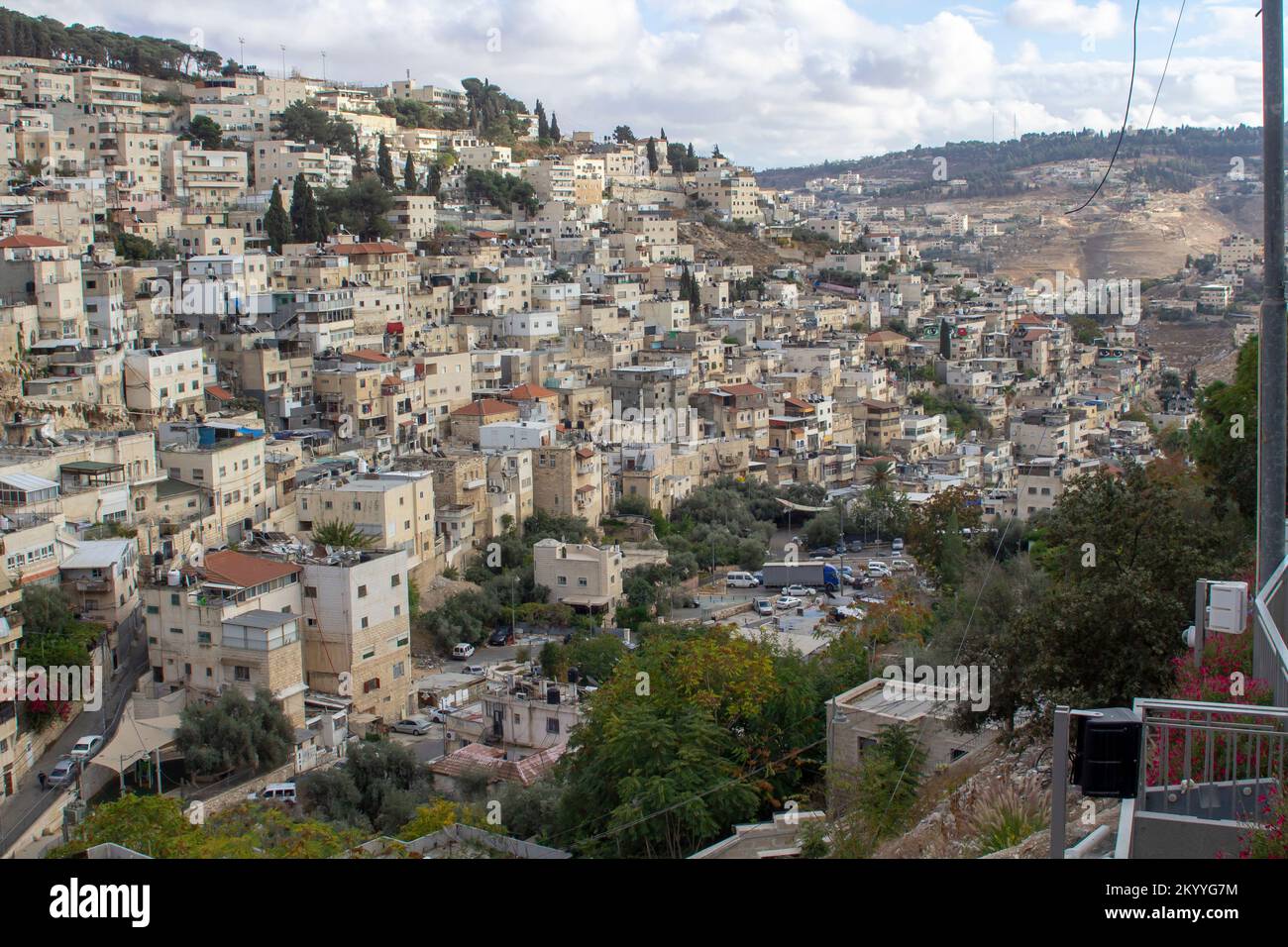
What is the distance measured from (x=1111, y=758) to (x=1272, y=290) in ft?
8.04

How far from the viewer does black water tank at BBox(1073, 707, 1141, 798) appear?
10.9ft

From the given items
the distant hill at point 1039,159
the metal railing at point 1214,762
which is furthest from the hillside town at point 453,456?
the distant hill at point 1039,159

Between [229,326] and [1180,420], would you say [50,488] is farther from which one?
[1180,420]

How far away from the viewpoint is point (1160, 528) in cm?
755

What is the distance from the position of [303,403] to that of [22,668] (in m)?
11.6

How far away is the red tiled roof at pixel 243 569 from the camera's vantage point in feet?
45.1

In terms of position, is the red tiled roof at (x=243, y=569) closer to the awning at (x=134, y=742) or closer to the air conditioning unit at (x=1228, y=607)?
the awning at (x=134, y=742)

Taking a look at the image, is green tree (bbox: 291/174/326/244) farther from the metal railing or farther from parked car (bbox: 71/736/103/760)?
the metal railing

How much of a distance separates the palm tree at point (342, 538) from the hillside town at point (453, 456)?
0.41 ft

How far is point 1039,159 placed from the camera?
11269 centimetres

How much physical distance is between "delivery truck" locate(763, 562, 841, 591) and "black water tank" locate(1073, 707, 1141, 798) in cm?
1794

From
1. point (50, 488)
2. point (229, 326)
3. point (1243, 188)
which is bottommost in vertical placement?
point (50, 488)

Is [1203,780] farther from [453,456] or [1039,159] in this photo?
[1039,159]
